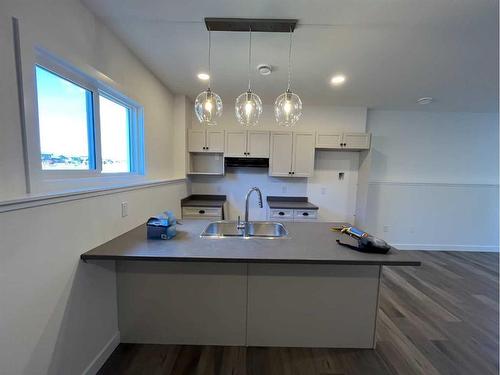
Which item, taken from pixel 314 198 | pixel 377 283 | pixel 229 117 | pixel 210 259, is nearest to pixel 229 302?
pixel 210 259

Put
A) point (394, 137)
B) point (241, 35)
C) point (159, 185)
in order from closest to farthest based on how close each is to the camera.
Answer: point (241, 35), point (159, 185), point (394, 137)

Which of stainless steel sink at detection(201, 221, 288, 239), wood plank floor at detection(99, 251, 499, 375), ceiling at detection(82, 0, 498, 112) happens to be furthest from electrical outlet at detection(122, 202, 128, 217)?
ceiling at detection(82, 0, 498, 112)

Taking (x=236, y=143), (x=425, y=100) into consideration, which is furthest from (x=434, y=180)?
(x=236, y=143)

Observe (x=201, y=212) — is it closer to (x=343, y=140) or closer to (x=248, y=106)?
(x=248, y=106)

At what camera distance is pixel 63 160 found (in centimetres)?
137

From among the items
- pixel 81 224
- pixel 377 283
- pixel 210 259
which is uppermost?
pixel 81 224

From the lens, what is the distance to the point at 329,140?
338 cm

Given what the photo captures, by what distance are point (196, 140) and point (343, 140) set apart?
7.95ft

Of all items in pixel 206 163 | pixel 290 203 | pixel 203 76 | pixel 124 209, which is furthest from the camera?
pixel 206 163

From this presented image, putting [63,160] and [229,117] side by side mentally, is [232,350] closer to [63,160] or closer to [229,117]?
[63,160]

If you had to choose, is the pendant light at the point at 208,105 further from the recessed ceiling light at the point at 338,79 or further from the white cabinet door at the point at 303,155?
the white cabinet door at the point at 303,155

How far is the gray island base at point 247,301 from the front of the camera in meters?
1.56

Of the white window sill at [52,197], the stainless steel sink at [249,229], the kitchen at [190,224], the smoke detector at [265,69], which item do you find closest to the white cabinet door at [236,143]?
the kitchen at [190,224]

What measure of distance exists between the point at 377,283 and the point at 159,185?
Answer: 92.0 inches
